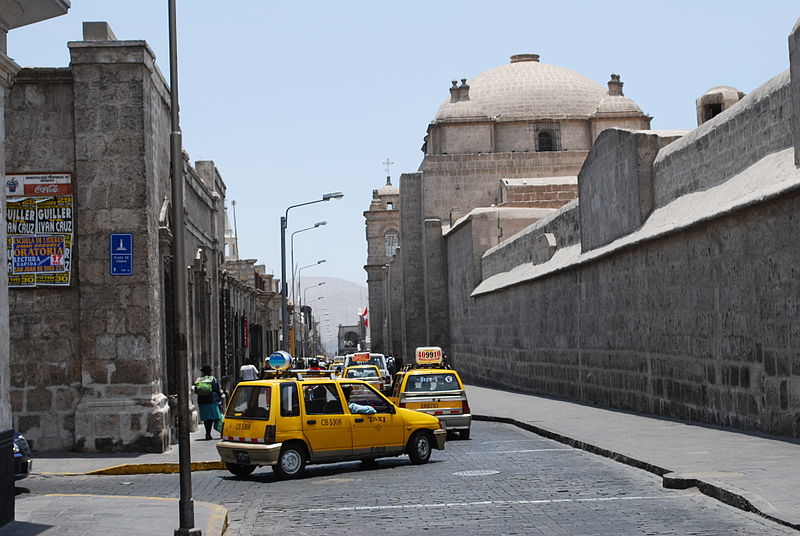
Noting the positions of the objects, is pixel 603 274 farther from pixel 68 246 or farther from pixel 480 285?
pixel 480 285

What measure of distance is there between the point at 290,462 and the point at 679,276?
8.59m

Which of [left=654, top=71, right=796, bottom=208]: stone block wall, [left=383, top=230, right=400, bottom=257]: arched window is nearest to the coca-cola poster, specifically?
[left=654, top=71, right=796, bottom=208]: stone block wall

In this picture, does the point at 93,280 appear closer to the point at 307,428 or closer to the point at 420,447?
the point at 307,428

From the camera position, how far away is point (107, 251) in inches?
669

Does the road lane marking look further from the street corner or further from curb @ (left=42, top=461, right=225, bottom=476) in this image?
curb @ (left=42, top=461, right=225, bottom=476)

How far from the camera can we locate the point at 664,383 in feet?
67.9

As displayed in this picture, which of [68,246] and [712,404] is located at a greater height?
[68,246]

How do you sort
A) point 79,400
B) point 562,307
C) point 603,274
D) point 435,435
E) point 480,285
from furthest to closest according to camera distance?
point 480,285 → point 562,307 → point 603,274 → point 79,400 → point 435,435

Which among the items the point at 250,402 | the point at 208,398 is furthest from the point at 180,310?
the point at 208,398

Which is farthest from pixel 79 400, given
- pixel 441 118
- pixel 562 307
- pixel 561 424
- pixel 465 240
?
pixel 441 118

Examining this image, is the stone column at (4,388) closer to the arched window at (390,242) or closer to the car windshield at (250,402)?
the car windshield at (250,402)

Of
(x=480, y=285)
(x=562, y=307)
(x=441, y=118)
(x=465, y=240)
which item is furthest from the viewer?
(x=441, y=118)

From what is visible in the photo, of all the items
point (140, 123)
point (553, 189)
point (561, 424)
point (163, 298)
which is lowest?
point (561, 424)

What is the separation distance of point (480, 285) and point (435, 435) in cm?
2827
